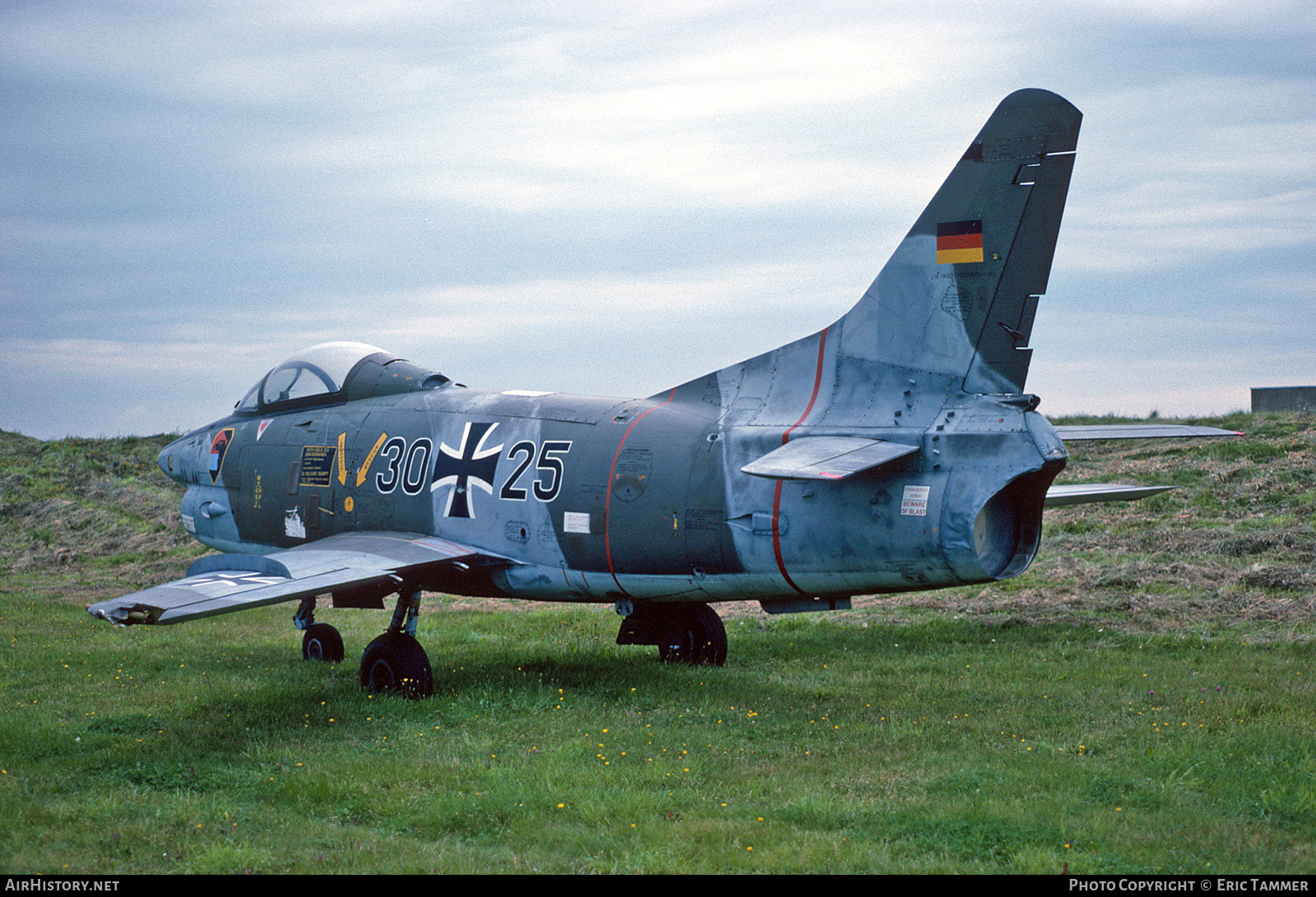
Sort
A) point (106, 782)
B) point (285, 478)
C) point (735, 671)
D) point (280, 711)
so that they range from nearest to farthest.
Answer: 1. point (106, 782)
2. point (280, 711)
3. point (735, 671)
4. point (285, 478)

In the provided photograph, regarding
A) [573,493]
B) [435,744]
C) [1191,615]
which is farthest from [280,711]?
[1191,615]

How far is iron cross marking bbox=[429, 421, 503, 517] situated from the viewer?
39.8ft

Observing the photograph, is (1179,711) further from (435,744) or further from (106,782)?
(106,782)

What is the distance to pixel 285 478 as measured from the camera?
1371cm

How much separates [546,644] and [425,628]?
2.71m

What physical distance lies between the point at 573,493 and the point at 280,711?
3.64 meters

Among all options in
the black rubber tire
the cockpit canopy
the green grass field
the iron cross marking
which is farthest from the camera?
the cockpit canopy

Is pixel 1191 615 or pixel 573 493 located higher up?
pixel 573 493

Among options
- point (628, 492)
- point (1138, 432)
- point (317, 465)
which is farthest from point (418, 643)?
point (1138, 432)

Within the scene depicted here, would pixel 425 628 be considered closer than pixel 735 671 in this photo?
No

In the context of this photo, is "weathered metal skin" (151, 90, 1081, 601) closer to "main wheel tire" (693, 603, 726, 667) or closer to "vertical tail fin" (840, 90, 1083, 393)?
"vertical tail fin" (840, 90, 1083, 393)

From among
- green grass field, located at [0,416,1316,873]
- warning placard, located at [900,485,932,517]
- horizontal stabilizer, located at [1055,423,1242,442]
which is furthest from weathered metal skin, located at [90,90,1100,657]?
horizontal stabilizer, located at [1055,423,1242,442]

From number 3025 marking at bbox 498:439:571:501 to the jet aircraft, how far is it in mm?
27
